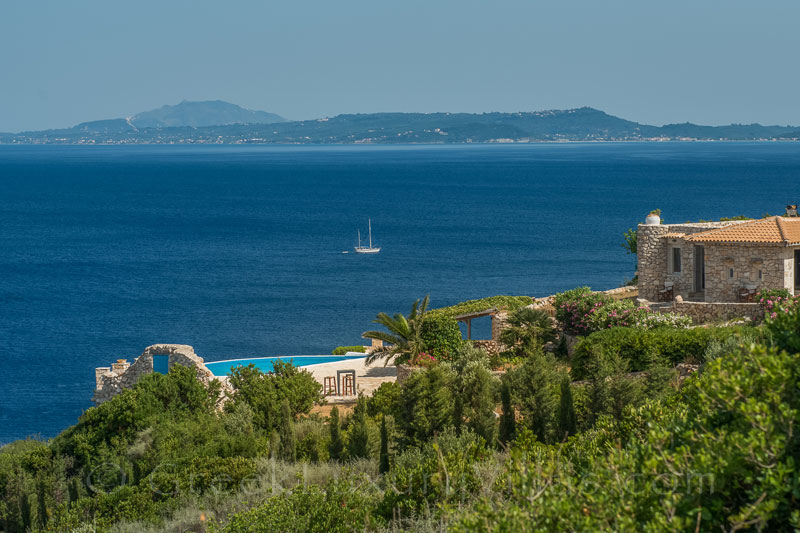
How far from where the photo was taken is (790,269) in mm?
Result: 24516

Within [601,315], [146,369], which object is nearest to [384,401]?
[601,315]

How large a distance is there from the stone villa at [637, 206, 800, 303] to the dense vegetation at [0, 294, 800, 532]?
114 inches

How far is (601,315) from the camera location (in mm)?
24141

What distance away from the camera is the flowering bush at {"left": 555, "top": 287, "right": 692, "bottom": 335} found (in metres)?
23.9

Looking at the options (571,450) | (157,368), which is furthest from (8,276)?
(571,450)

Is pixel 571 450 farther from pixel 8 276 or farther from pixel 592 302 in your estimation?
pixel 8 276

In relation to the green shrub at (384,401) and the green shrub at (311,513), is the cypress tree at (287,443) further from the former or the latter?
the green shrub at (311,513)

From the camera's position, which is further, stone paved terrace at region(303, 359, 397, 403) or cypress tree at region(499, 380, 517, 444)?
stone paved terrace at region(303, 359, 397, 403)

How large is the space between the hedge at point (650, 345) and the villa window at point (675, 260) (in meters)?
4.52

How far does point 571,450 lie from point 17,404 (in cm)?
3514

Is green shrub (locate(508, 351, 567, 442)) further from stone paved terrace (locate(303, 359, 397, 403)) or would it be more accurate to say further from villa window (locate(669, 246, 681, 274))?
villa window (locate(669, 246, 681, 274))

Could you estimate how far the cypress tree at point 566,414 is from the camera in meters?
15.9

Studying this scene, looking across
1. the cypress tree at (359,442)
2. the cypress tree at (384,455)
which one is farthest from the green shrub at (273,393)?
the cypress tree at (384,455)

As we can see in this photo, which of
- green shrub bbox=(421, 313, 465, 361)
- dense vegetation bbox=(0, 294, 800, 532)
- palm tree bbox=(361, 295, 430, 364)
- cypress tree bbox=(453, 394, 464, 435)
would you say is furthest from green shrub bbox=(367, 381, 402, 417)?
green shrub bbox=(421, 313, 465, 361)
